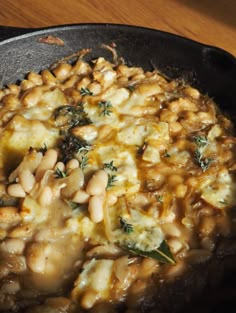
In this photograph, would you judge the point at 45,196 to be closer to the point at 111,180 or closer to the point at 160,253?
the point at 111,180

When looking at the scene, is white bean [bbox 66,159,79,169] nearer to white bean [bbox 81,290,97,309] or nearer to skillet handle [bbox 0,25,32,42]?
white bean [bbox 81,290,97,309]

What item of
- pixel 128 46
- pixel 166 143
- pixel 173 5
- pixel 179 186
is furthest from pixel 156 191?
pixel 173 5

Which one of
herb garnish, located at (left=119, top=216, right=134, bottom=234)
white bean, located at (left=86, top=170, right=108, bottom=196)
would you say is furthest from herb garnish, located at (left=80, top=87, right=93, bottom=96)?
herb garnish, located at (left=119, top=216, right=134, bottom=234)

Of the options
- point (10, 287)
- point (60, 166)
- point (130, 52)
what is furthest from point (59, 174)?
point (130, 52)

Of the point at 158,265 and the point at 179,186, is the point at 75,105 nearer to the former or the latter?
the point at 179,186

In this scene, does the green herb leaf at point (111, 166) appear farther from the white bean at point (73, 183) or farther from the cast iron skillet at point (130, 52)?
the cast iron skillet at point (130, 52)

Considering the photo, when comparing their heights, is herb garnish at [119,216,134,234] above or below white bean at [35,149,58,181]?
below
